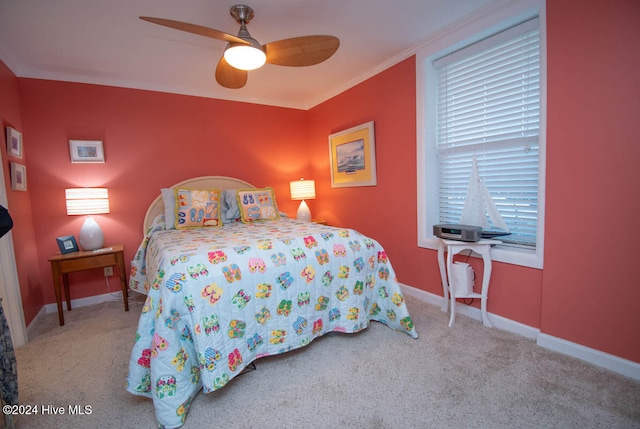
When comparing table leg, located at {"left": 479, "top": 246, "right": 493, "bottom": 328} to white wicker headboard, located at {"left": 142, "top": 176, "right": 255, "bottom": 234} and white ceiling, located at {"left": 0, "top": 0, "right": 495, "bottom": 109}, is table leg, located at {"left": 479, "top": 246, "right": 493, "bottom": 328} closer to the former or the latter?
white ceiling, located at {"left": 0, "top": 0, "right": 495, "bottom": 109}

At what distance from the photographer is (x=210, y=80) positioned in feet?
10.4

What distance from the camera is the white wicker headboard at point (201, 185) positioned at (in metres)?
3.17

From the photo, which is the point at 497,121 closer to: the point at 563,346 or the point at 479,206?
the point at 479,206

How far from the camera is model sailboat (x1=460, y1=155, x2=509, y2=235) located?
2.20 metres

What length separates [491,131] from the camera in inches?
87.4

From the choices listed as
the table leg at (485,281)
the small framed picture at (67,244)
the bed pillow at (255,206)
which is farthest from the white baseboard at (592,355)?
the small framed picture at (67,244)

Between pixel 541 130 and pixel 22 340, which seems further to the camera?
pixel 22 340

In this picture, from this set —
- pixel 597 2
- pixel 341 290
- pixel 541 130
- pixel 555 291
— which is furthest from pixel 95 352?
pixel 597 2

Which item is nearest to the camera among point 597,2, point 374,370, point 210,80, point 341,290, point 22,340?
point 597,2

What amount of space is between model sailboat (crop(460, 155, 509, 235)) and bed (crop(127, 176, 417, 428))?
0.84 metres

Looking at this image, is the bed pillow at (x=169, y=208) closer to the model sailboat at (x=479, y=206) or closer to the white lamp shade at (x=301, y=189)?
the white lamp shade at (x=301, y=189)

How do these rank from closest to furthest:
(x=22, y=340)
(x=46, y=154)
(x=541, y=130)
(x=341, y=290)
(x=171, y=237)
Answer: (x=541, y=130)
(x=341, y=290)
(x=22, y=340)
(x=171, y=237)
(x=46, y=154)

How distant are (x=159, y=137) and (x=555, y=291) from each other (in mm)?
3931

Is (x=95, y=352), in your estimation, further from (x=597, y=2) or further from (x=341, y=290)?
(x=597, y=2)
